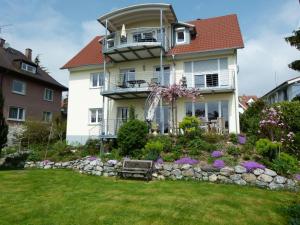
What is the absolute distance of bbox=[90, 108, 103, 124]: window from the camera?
2189 cm

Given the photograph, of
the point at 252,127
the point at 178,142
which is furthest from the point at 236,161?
the point at 252,127

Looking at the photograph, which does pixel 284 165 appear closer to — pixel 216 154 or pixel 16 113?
pixel 216 154

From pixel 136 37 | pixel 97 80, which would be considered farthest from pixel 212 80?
pixel 97 80

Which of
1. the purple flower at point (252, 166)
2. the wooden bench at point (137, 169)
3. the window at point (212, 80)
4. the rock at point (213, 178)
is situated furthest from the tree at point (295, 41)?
the wooden bench at point (137, 169)

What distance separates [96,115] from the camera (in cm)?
2209

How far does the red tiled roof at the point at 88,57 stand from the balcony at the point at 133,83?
2.37 meters

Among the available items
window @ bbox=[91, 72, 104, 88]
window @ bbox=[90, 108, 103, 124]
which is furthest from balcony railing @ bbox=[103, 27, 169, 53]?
window @ bbox=[90, 108, 103, 124]

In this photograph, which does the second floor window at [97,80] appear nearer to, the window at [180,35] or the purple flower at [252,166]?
the window at [180,35]

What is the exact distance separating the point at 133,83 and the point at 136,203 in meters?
13.1

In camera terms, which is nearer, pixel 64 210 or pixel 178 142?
pixel 64 210

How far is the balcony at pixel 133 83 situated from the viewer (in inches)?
730

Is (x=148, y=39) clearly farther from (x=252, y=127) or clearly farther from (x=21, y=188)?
(x=21, y=188)

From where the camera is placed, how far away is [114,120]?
21047 millimetres

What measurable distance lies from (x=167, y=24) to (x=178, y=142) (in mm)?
11358
